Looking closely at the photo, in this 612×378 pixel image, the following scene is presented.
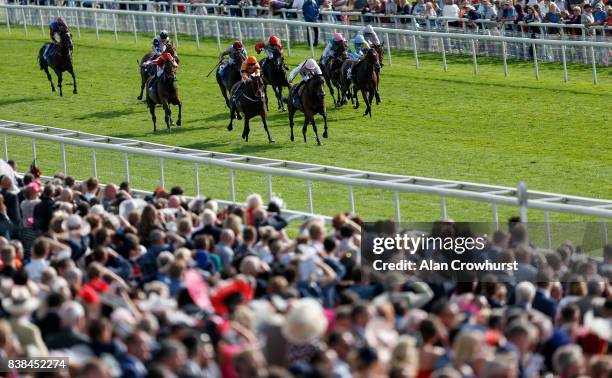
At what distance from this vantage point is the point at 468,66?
28594 mm

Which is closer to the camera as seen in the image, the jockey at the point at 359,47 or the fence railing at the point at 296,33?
the jockey at the point at 359,47

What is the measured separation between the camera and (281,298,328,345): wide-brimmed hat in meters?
9.36

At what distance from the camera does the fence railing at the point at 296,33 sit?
27141 millimetres

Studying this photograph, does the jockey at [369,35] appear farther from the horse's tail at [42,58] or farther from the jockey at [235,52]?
the horse's tail at [42,58]

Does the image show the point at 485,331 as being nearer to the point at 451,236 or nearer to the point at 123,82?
the point at 451,236

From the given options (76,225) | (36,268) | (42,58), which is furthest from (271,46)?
(36,268)

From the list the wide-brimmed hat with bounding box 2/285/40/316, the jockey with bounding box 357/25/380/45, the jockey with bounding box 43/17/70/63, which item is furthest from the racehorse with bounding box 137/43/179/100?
the wide-brimmed hat with bounding box 2/285/40/316

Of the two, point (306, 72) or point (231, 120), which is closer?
point (306, 72)

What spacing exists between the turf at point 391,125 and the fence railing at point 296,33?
0.29 metres

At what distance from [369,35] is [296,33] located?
162 inches

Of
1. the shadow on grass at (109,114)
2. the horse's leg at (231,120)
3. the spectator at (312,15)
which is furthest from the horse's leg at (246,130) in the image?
the spectator at (312,15)

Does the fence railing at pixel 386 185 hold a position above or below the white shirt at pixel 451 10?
below

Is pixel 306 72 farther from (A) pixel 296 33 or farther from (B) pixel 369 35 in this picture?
(A) pixel 296 33

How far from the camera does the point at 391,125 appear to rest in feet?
82.4
